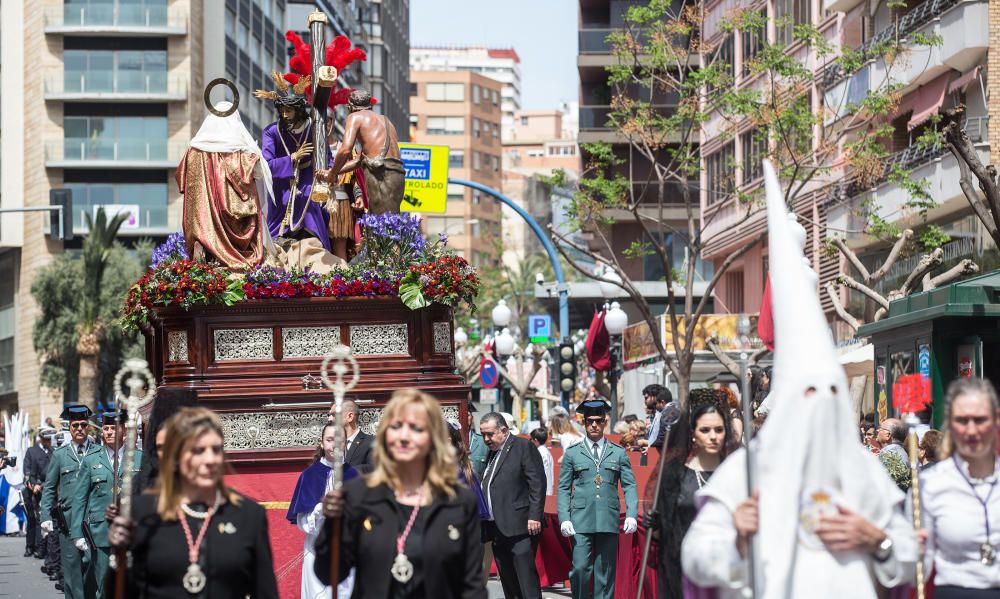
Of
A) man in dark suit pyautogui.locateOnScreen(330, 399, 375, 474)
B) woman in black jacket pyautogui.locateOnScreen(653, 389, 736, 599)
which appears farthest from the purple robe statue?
woman in black jacket pyautogui.locateOnScreen(653, 389, 736, 599)

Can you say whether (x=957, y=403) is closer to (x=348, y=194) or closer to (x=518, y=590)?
(x=518, y=590)

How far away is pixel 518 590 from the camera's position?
50.8ft

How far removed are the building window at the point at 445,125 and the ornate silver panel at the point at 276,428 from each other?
131 meters

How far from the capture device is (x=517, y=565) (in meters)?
15.4

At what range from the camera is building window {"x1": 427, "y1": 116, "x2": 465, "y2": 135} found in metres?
147

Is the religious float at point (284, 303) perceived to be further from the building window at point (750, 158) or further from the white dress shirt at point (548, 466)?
the building window at point (750, 158)

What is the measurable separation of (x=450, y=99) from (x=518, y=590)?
13324 cm

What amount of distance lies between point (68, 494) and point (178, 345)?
1.65m

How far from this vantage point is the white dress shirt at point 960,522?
7.29 metres

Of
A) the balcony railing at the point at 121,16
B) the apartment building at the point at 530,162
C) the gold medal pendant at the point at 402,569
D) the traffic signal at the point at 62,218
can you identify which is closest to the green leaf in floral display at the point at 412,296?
the gold medal pendant at the point at 402,569

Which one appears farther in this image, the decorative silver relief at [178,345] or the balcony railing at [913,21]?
the balcony railing at [913,21]

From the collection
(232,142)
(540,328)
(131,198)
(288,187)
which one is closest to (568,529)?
(288,187)

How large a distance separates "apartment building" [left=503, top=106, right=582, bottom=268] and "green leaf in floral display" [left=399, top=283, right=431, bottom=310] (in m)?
113

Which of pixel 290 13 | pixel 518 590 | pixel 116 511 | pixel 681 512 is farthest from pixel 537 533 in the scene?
pixel 290 13
